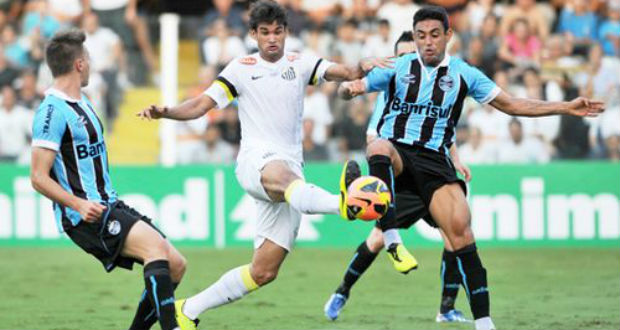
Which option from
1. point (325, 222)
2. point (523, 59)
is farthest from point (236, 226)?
point (523, 59)

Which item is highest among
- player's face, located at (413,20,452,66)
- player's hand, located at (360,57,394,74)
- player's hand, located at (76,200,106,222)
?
player's face, located at (413,20,452,66)

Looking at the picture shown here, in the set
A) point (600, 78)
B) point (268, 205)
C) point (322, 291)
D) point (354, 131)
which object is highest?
point (600, 78)

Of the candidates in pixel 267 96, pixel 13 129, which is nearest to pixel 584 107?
pixel 267 96

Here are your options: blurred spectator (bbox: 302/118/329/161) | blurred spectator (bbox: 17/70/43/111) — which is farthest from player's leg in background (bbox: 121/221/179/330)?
blurred spectator (bbox: 17/70/43/111)

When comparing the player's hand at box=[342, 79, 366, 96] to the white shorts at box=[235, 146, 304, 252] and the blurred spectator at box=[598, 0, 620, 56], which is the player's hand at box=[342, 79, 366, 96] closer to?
the white shorts at box=[235, 146, 304, 252]

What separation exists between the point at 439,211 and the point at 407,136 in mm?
637

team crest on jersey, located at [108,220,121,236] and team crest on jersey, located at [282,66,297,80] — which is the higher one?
team crest on jersey, located at [282,66,297,80]

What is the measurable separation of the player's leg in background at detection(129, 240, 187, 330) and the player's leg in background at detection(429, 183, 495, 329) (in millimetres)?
1841

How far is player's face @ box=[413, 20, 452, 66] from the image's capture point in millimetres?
8552

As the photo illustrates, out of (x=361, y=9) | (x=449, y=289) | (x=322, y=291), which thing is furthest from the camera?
(x=361, y=9)

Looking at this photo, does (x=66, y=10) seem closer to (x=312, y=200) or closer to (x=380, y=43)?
(x=380, y=43)

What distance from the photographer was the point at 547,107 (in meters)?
8.56

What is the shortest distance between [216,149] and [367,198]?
33.7 ft

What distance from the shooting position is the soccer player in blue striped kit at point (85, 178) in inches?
302
